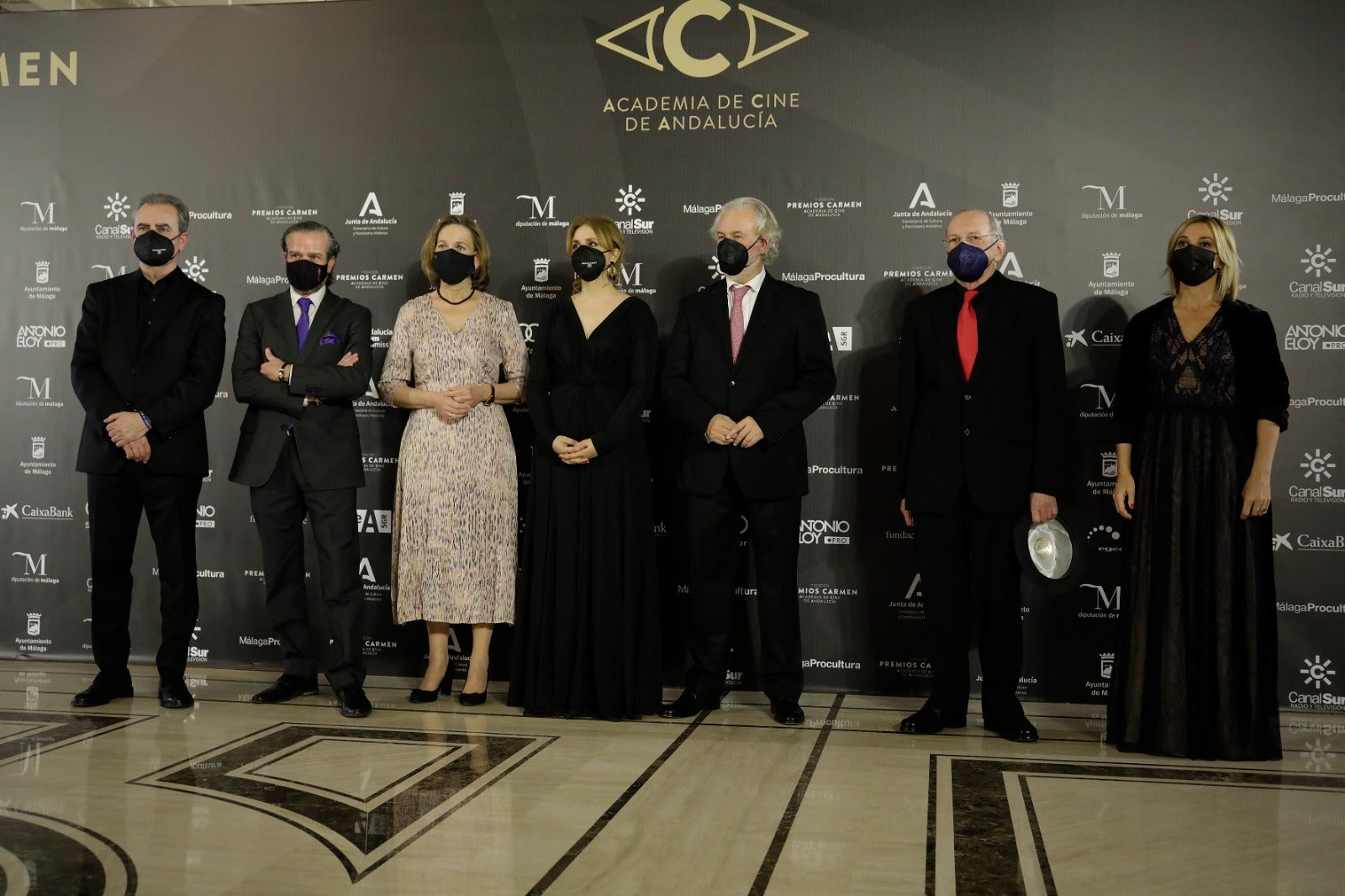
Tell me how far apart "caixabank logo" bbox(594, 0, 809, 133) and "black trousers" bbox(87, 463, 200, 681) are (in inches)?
94.3

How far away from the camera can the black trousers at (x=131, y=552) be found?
14.8 ft

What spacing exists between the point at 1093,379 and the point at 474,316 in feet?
8.11

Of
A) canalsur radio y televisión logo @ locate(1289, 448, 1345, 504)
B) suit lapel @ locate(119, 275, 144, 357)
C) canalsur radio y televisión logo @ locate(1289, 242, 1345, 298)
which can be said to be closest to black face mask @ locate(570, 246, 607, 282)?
suit lapel @ locate(119, 275, 144, 357)

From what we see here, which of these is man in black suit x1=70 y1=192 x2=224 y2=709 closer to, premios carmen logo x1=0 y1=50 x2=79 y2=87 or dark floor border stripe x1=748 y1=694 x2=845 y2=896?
premios carmen logo x1=0 y1=50 x2=79 y2=87

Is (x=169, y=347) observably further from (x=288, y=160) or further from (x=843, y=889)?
(x=843, y=889)

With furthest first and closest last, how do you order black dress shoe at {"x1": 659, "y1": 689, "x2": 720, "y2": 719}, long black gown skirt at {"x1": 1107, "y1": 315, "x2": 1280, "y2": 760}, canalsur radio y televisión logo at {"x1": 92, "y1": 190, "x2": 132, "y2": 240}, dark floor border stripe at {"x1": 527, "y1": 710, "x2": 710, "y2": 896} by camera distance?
canalsur radio y televisión logo at {"x1": 92, "y1": 190, "x2": 132, "y2": 240}, black dress shoe at {"x1": 659, "y1": 689, "x2": 720, "y2": 719}, long black gown skirt at {"x1": 1107, "y1": 315, "x2": 1280, "y2": 760}, dark floor border stripe at {"x1": 527, "y1": 710, "x2": 710, "y2": 896}

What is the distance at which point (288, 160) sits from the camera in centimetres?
547

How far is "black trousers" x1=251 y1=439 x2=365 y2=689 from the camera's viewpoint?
4508mm

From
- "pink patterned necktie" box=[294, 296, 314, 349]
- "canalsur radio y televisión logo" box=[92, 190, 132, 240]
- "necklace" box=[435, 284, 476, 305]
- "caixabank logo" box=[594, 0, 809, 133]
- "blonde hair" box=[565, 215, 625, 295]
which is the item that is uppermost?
"caixabank logo" box=[594, 0, 809, 133]

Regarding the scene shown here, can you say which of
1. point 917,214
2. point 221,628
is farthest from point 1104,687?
point 221,628

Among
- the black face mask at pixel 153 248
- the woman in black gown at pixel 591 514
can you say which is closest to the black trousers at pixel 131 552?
the black face mask at pixel 153 248

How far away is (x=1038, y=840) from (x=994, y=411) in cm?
161

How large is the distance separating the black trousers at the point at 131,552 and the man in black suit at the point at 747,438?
6.07ft

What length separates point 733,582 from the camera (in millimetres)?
4531
